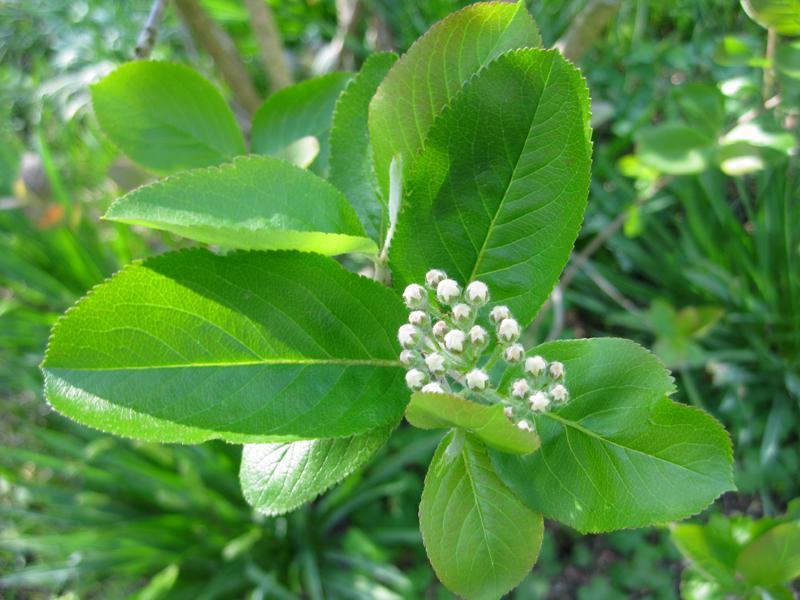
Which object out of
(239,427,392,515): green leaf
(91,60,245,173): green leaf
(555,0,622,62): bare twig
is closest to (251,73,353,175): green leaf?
(91,60,245,173): green leaf

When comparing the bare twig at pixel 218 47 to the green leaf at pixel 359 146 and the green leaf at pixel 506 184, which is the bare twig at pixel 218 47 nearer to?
the green leaf at pixel 359 146

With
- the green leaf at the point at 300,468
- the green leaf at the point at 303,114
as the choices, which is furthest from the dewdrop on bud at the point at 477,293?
the green leaf at the point at 303,114

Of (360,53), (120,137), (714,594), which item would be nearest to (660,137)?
(714,594)

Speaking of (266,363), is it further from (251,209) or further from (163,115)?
(163,115)

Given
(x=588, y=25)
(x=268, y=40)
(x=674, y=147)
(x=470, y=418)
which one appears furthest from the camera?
(x=268, y=40)

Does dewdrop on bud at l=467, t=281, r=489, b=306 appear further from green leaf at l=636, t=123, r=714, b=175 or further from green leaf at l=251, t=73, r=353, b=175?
green leaf at l=636, t=123, r=714, b=175

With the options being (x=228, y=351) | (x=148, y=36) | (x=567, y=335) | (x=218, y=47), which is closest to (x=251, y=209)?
(x=228, y=351)
